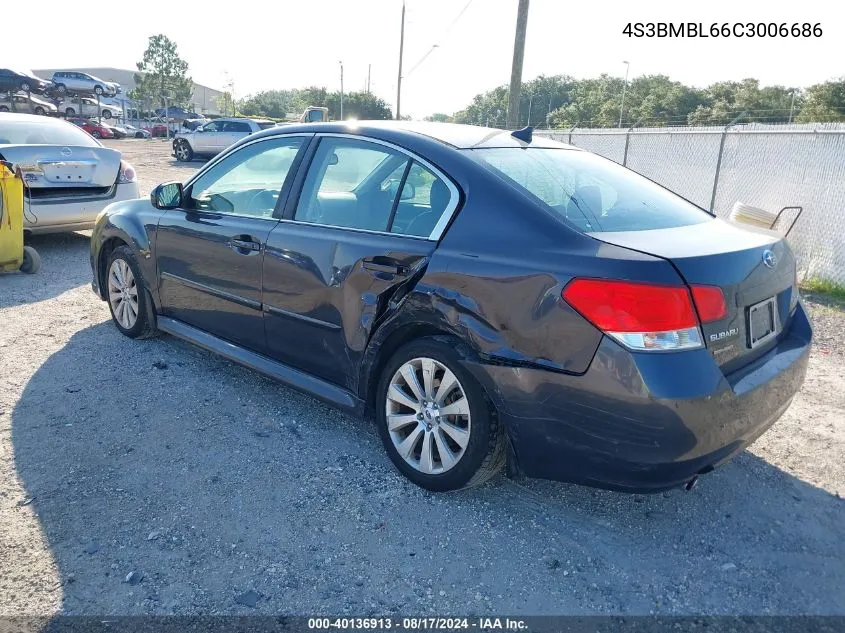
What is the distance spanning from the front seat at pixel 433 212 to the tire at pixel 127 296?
2.62 metres

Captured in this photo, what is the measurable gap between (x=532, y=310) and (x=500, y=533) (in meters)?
1.00

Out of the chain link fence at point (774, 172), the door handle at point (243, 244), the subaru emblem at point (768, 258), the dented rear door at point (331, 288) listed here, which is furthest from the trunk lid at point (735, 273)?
the chain link fence at point (774, 172)

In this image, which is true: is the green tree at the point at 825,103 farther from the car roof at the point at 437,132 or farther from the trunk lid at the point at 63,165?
the car roof at the point at 437,132

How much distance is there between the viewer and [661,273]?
7.87ft

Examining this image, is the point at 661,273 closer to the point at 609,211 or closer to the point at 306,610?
the point at 609,211

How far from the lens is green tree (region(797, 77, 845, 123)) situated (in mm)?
38375

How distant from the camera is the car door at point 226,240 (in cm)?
384

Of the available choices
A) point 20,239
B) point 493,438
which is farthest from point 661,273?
point 20,239

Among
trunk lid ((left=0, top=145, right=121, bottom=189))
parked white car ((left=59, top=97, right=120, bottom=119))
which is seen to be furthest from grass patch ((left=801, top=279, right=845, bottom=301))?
parked white car ((left=59, top=97, right=120, bottom=119))

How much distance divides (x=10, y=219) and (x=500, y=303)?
6.30 metres

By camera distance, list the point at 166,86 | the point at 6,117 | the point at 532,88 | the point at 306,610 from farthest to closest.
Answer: the point at 532,88 → the point at 166,86 → the point at 6,117 → the point at 306,610

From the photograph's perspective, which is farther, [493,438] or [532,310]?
[493,438]

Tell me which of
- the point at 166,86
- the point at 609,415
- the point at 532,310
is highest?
the point at 166,86

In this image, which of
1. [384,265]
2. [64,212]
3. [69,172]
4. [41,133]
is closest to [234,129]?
[41,133]
